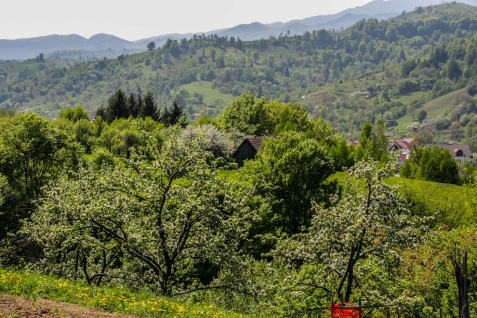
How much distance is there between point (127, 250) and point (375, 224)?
32.6ft

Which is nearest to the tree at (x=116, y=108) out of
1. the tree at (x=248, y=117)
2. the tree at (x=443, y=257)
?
the tree at (x=248, y=117)

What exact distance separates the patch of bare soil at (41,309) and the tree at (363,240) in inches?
349

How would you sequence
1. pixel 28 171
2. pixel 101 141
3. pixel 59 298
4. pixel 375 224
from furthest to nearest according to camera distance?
pixel 101 141 → pixel 28 171 → pixel 375 224 → pixel 59 298

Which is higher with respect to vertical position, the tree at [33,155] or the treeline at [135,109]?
the tree at [33,155]

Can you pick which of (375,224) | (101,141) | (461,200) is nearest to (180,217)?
(375,224)

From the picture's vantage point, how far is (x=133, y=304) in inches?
656

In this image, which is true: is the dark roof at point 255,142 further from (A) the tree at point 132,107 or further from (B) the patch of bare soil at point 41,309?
(B) the patch of bare soil at point 41,309

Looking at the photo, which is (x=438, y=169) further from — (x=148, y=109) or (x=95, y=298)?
(x=95, y=298)

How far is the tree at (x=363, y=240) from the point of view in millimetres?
20375

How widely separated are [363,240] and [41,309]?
12.0 metres

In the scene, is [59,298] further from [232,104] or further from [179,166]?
[232,104]

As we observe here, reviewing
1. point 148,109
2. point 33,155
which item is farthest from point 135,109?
point 33,155

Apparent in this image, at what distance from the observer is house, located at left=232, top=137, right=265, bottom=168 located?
8007cm

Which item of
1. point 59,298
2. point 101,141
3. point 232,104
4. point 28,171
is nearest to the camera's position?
point 59,298
